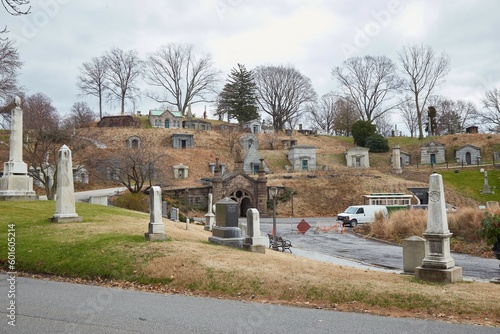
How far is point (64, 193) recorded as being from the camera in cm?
1504

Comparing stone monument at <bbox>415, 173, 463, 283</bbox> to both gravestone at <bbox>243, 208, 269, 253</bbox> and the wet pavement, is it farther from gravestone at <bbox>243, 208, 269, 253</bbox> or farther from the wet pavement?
gravestone at <bbox>243, 208, 269, 253</bbox>

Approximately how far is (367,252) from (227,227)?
9583 millimetres

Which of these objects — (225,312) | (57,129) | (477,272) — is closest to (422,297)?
(225,312)

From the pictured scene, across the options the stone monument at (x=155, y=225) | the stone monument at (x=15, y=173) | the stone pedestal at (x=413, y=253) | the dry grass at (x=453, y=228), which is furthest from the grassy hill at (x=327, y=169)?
the stone monument at (x=155, y=225)

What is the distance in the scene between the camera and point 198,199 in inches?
1842

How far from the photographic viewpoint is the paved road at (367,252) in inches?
658

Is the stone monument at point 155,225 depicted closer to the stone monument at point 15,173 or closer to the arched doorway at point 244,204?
the stone monument at point 15,173

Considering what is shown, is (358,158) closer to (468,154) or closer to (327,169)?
(327,169)

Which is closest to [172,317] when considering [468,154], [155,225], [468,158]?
[155,225]

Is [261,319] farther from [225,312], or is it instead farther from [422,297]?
[422,297]

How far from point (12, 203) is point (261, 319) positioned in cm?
1548

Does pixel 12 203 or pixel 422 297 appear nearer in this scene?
pixel 422 297

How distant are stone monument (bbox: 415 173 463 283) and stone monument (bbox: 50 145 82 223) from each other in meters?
11.5

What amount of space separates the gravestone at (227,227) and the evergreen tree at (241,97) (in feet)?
218
